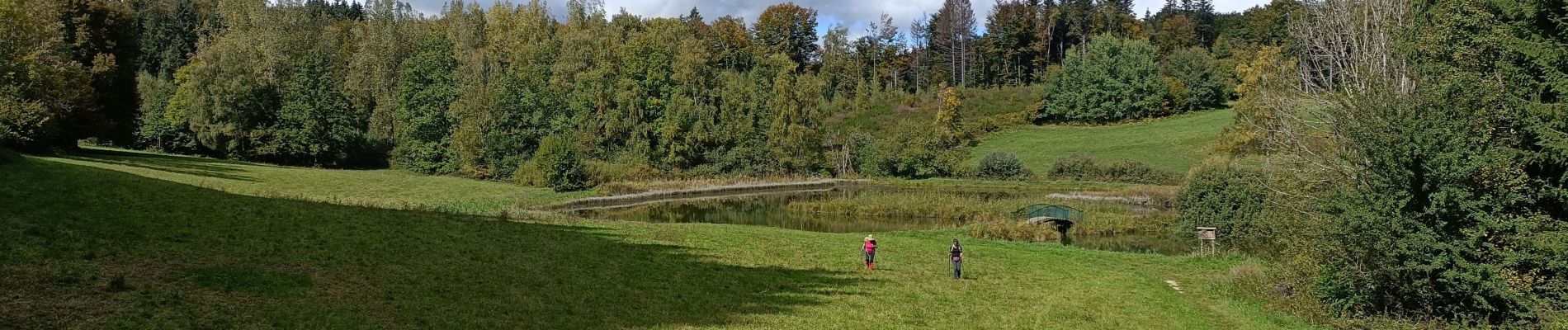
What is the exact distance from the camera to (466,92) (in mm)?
75625

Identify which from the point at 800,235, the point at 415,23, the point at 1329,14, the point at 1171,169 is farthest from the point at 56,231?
the point at 415,23

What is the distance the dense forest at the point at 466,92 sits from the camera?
58844 mm

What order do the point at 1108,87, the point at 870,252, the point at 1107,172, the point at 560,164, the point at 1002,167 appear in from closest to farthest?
1. the point at 870,252
2. the point at 560,164
3. the point at 1107,172
4. the point at 1002,167
5. the point at 1108,87

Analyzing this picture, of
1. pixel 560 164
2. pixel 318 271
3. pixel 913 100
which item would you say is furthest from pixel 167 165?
pixel 913 100

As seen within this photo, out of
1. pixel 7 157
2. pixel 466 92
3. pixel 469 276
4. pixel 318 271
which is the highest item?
pixel 466 92

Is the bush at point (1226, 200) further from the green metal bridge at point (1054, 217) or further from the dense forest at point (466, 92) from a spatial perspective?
the dense forest at point (466, 92)

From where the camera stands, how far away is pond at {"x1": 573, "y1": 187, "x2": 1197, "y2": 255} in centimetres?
3781

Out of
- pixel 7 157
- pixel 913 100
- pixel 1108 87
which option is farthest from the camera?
pixel 913 100

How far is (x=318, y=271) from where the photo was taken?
691 inches

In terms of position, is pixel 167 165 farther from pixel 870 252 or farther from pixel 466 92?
pixel 870 252

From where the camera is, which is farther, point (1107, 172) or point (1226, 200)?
point (1107, 172)

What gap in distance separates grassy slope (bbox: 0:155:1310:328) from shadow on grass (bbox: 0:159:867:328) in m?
0.07

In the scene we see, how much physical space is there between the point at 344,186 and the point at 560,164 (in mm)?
13094

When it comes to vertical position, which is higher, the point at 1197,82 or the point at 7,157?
the point at 1197,82
